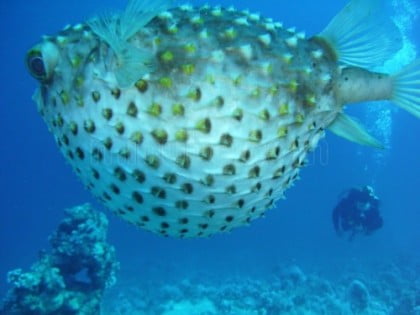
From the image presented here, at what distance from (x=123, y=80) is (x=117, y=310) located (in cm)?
1311

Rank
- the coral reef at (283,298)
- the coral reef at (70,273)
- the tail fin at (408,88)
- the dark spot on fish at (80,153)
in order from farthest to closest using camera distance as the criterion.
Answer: the coral reef at (283,298) → the coral reef at (70,273) → the tail fin at (408,88) → the dark spot on fish at (80,153)

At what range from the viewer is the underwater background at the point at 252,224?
14719 millimetres

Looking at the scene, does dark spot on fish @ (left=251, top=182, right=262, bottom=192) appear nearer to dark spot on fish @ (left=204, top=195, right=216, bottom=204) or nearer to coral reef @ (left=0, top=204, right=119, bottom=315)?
dark spot on fish @ (left=204, top=195, right=216, bottom=204)

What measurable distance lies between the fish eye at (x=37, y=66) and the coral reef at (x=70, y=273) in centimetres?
649

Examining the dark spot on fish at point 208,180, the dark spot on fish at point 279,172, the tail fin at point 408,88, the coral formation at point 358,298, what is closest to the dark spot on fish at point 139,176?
the dark spot on fish at point 208,180

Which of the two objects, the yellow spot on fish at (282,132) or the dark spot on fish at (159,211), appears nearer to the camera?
the yellow spot on fish at (282,132)

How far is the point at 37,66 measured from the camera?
181 cm

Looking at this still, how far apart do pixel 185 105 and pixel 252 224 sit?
38968mm

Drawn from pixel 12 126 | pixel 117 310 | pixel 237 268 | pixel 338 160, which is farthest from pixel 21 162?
pixel 117 310

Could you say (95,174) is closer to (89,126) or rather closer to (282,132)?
(89,126)

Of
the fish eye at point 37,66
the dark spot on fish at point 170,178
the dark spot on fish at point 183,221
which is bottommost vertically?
the dark spot on fish at point 183,221

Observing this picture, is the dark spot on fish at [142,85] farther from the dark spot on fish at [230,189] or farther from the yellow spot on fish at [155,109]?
the dark spot on fish at [230,189]

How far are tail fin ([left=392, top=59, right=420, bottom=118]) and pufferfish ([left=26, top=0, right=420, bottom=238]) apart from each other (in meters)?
0.25

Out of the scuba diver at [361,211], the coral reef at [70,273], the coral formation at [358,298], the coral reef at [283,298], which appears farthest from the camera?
the scuba diver at [361,211]
